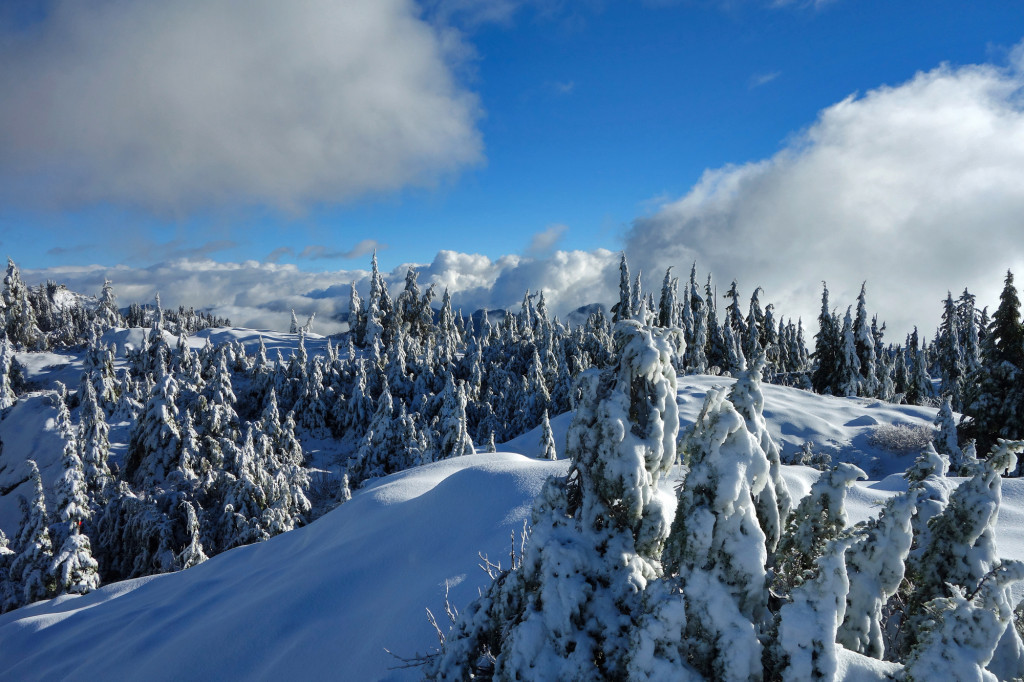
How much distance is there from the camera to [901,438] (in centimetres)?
2419

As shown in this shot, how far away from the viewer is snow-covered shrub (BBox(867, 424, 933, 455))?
23.8 metres

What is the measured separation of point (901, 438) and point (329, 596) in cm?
2871

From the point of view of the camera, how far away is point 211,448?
27.5 metres

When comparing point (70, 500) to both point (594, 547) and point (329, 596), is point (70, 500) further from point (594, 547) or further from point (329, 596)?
point (594, 547)

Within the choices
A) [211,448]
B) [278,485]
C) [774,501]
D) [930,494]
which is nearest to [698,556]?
[774,501]

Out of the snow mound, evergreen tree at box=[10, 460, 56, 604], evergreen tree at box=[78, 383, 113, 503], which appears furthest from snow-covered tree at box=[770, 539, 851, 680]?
evergreen tree at box=[78, 383, 113, 503]

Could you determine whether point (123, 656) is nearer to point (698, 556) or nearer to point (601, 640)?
point (601, 640)

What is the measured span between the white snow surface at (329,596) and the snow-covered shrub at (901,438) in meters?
15.9

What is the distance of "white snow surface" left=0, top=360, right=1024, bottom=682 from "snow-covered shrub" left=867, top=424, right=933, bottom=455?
15.9 m

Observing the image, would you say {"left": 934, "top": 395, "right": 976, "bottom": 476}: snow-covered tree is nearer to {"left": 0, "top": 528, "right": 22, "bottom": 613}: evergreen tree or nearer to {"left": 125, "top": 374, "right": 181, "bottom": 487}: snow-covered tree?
{"left": 0, "top": 528, "right": 22, "bottom": 613}: evergreen tree

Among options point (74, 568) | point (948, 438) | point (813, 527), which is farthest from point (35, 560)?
point (948, 438)

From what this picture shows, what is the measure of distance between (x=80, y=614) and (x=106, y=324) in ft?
223

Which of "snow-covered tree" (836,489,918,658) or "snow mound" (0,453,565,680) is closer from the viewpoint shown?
"snow-covered tree" (836,489,918,658)

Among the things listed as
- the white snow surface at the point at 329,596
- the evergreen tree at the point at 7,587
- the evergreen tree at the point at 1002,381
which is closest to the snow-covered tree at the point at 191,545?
the evergreen tree at the point at 7,587
